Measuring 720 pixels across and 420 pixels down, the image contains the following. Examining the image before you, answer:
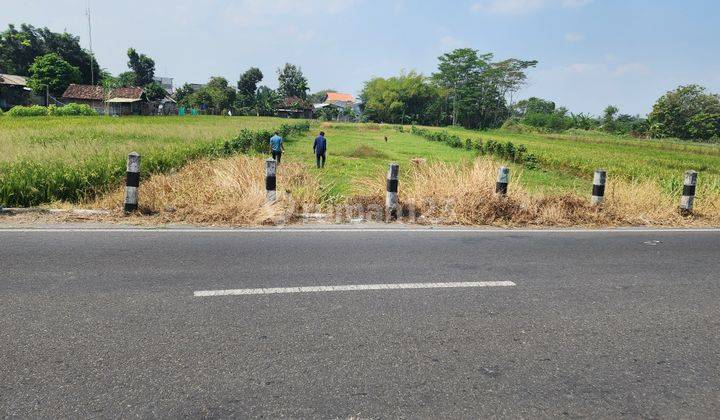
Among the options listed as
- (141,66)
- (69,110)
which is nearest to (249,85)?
(141,66)

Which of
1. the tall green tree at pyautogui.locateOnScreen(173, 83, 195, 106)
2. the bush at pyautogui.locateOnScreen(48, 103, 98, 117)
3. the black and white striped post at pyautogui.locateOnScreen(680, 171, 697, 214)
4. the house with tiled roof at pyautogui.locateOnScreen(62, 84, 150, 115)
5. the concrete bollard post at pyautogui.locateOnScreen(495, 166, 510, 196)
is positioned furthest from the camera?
the tall green tree at pyautogui.locateOnScreen(173, 83, 195, 106)

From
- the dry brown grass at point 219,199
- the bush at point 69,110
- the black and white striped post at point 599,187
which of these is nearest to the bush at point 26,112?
the bush at point 69,110

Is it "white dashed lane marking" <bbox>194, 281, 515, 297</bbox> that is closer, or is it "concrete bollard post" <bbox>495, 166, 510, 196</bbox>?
"white dashed lane marking" <bbox>194, 281, 515, 297</bbox>

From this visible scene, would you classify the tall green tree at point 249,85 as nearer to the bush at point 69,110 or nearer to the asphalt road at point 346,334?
the bush at point 69,110

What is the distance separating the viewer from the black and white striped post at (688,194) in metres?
9.03

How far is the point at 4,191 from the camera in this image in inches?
316

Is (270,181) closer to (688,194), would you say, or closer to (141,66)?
(688,194)

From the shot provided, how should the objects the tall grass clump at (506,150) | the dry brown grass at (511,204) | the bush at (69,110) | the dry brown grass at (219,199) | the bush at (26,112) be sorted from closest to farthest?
the dry brown grass at (219,199) → the dry brown grass at (511,204) → the tall grass clump at (506,150) → the bush at (26,112) → the bush at (69,110)

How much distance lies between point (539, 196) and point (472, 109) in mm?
80225

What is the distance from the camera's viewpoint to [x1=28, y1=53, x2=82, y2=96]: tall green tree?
192ft

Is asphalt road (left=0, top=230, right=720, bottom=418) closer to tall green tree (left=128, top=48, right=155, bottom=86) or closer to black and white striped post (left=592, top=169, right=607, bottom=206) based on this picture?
black and white striped post (left=592, top=169, right=607, bottom=206)

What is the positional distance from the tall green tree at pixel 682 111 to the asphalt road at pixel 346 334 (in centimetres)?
7010

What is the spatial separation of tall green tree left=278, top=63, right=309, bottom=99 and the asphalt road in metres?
101

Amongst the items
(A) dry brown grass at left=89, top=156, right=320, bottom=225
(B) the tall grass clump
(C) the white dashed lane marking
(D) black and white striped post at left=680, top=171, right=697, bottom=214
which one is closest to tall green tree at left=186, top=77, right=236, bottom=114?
(B) the tall grass clump
